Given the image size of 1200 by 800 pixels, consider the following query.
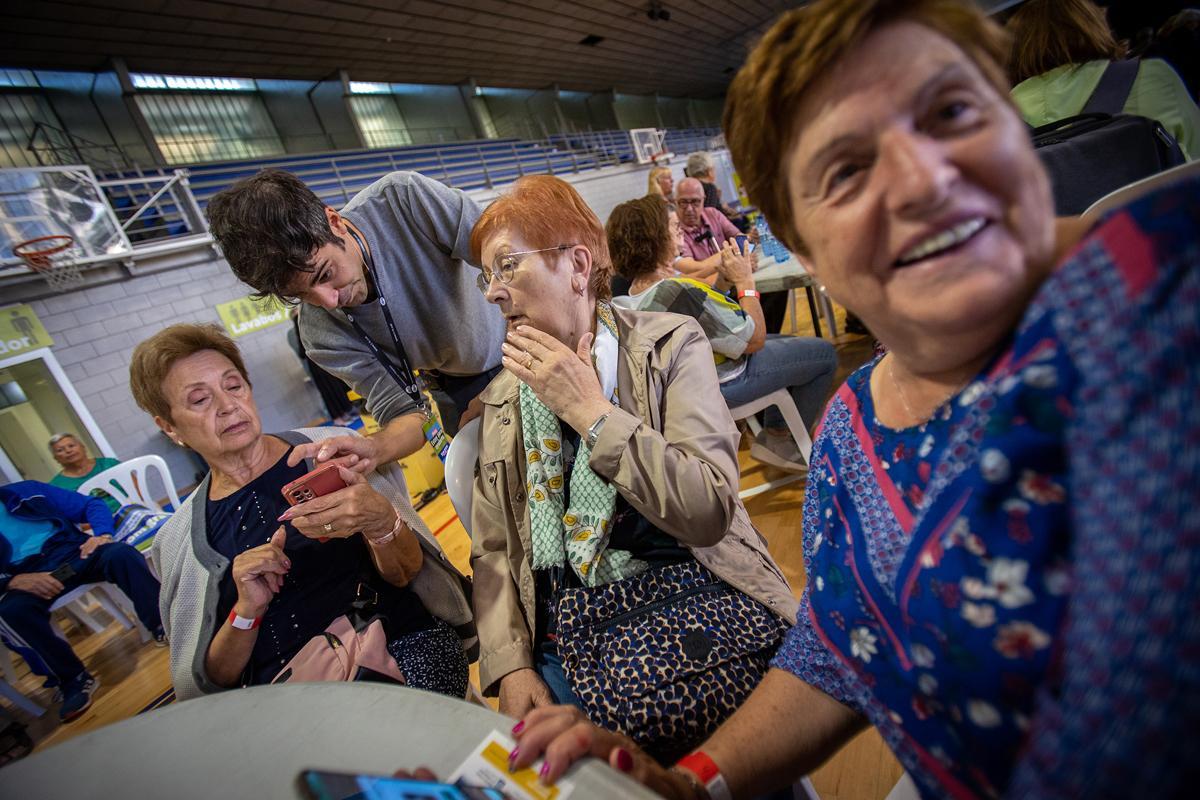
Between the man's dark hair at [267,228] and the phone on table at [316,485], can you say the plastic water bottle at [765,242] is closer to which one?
the man's dark hair at [267,228]

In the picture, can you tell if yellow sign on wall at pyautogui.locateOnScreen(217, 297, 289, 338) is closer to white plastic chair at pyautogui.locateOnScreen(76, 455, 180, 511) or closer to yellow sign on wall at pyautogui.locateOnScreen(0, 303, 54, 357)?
yellow sign on wall at pyautogui.locateOnScreen(0, 303, 54, 357)

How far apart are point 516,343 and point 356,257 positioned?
860 millimetres

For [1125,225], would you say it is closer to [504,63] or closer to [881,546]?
[881,546]

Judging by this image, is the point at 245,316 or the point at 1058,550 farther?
the point at 245,316

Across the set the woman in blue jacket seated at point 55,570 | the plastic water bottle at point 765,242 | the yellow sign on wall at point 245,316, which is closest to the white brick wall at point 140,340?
the yellow sign on wall at point 245,316

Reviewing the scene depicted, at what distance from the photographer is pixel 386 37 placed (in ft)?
33.9

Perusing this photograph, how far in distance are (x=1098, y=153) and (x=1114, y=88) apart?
0.53m

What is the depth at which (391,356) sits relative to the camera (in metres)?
1.88

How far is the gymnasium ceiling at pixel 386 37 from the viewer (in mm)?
7422

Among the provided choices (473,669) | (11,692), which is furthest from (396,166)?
(473,669)

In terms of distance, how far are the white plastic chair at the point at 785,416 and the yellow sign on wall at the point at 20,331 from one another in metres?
7.99

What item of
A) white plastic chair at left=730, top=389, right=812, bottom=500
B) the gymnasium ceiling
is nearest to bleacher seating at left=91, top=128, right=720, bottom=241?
the gymnasium ceiling

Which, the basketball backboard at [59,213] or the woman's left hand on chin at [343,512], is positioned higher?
the basketball backboard at [59,213]

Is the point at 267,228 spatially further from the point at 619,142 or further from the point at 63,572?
the point at 619,142
